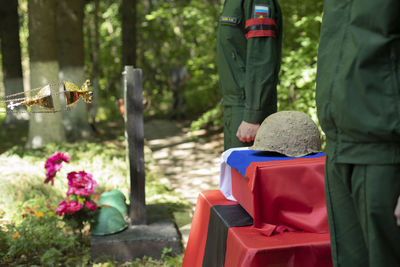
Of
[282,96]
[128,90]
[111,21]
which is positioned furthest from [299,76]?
[111,21]

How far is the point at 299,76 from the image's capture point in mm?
7281

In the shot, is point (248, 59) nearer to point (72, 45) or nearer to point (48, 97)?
point (48, 97)

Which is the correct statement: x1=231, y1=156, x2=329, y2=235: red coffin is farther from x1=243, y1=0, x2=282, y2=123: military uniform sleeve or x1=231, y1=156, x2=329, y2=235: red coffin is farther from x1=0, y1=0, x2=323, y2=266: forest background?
x1=0, y1=0, x2=323, y2=266: forest background

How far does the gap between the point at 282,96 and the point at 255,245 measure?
5381 millimetres

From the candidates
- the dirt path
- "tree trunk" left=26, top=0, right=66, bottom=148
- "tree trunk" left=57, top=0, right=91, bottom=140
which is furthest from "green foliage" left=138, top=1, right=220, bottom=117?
"tree trunk" left=26, top=0, right=66, bottom=148

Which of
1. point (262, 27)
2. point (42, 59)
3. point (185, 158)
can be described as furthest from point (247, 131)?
point (42, 59)

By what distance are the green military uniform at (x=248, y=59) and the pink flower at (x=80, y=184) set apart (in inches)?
61.7

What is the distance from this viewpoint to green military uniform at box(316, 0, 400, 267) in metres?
1.42

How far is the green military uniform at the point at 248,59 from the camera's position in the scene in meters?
3.11

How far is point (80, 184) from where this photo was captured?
436 cm

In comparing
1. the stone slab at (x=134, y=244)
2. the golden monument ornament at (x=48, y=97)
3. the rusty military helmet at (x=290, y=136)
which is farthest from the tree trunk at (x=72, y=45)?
the rusty military helmet at (x=290, y=136)

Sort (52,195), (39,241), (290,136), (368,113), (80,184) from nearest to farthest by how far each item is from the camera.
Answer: (368,113)
(290,136)
(39,241)
(80,184)
(52,195)

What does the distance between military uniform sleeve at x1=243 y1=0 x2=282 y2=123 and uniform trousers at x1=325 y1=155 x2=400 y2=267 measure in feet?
4.75

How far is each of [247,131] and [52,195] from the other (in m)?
3.49
